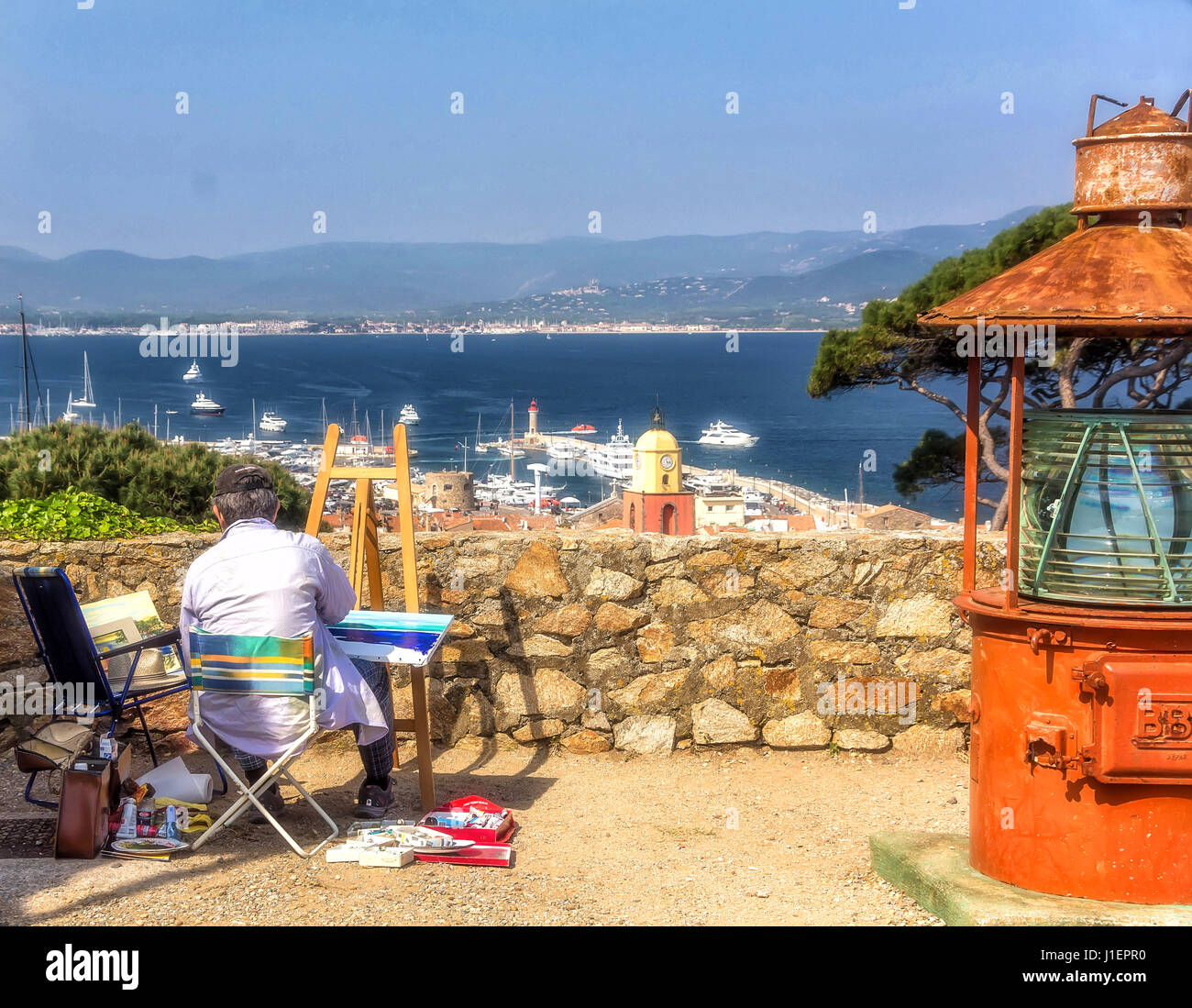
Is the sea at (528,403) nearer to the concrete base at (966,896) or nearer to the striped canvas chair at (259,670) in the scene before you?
the concrete base at (966,896)

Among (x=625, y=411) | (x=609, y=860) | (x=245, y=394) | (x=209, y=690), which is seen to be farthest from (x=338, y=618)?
(x=245, y=394)

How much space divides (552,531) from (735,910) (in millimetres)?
2374

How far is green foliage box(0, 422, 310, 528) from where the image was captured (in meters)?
7.86

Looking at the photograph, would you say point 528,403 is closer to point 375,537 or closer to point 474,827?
point 375,537

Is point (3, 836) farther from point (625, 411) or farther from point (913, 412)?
point (913, 412)

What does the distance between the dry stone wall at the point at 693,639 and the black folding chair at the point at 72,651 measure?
1302 millimetres

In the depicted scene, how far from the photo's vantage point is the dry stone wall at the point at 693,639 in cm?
581

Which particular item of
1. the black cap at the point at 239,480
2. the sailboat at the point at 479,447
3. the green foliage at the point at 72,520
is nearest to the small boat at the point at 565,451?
the sailboat at the point at 479,447

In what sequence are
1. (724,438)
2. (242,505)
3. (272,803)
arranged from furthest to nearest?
(724,438) < (272,803) < (242,505)

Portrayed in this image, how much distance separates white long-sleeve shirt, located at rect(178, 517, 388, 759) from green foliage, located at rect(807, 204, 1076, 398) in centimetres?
1449

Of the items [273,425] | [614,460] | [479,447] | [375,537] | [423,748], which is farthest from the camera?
[479,447]

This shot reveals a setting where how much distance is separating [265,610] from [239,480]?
0.55 meters

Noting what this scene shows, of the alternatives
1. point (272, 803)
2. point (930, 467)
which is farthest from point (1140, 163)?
point (930, 467)

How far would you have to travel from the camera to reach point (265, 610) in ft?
13.7
